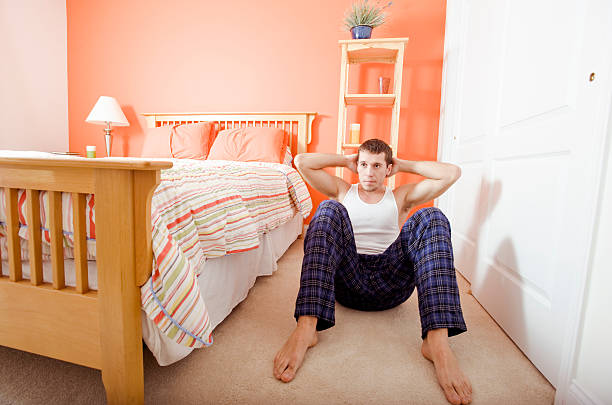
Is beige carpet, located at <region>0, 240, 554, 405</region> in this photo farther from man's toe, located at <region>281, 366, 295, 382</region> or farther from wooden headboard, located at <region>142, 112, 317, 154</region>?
wooden headboard, located at <region>142, 112, 317, 154</region>

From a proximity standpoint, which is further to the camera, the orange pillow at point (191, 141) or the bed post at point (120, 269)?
the orange pillow at point (191, 141)

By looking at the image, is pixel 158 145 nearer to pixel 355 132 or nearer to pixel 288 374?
pixel 355 132

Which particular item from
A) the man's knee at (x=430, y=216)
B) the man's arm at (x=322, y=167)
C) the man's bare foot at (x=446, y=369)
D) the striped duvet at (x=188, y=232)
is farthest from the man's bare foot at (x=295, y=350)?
the man's arm at (x=322, y=167)

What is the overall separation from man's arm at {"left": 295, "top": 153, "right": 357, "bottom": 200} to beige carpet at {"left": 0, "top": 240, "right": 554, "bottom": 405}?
57 centimetres

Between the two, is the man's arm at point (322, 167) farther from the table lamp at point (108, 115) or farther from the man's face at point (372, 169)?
the table lamp at point (108, 115)

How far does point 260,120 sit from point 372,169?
6.20 ft

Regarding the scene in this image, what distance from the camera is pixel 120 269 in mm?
694

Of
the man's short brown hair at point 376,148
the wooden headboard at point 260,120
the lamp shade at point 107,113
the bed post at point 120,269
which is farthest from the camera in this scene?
the lamp shade at point 107,113

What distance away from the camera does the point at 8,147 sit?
115 inches

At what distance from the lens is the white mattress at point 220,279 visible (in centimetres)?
81

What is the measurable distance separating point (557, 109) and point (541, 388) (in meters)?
0.85

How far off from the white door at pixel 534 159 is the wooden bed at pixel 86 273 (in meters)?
1.09

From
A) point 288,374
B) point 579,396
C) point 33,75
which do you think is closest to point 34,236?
point 288,374

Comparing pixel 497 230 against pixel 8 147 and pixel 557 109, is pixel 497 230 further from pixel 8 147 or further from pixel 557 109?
pixel 8 147
